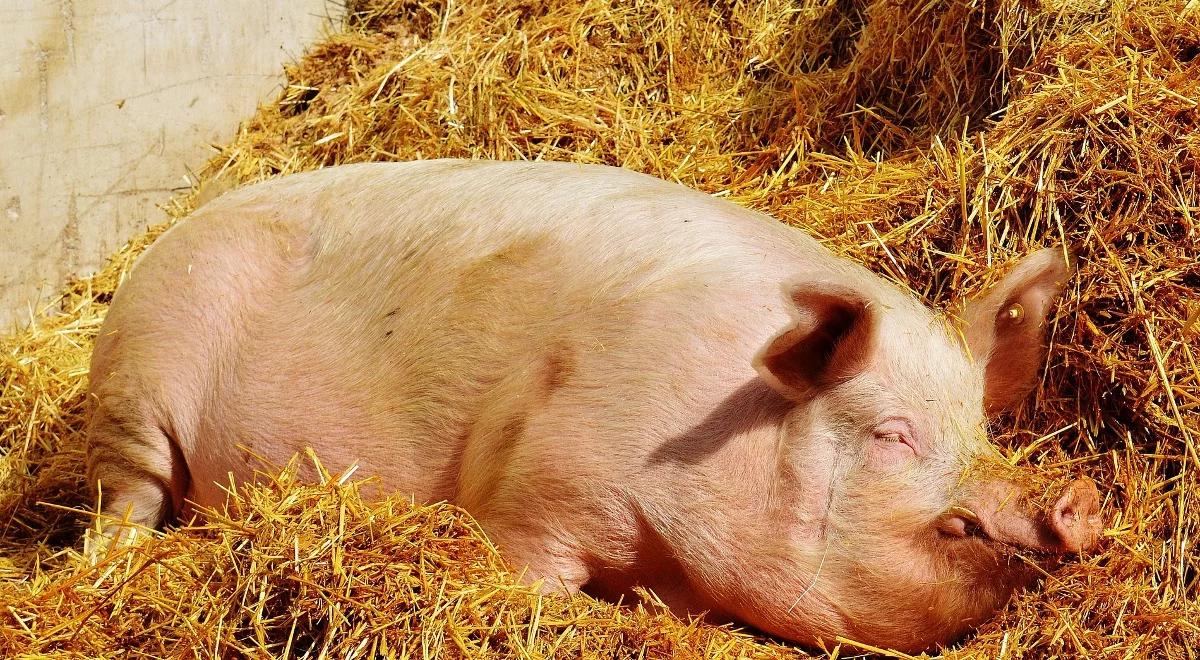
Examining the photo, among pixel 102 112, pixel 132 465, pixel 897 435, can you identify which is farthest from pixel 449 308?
pixel 102 112

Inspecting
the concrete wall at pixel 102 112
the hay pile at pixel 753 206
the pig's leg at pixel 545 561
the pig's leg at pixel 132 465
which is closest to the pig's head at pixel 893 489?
the hay pile at pixel 753 206

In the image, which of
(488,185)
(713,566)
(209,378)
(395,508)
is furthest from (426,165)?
(713,566)

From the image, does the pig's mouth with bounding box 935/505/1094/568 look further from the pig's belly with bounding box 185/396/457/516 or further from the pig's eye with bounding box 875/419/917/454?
the pig's belly with bounding box 185/396/457/516

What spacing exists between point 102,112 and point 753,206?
123 inches

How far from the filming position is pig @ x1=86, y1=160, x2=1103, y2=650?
3.31 m

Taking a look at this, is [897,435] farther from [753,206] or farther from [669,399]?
[753,206]

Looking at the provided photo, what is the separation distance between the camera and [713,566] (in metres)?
3.41

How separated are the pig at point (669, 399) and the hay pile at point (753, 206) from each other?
19 centimetres

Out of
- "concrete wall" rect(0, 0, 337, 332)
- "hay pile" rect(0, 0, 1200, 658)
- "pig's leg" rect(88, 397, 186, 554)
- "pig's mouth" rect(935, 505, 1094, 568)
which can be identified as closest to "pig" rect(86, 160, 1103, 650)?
"pig's mouth" rect(935, 505, 1094, 568)

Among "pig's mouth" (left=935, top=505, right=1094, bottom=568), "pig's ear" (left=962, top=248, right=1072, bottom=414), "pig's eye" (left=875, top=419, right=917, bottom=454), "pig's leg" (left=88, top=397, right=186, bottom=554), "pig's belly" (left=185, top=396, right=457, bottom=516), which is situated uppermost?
"pig's ear" (left=962, top=248, right=1072, bottom=414)

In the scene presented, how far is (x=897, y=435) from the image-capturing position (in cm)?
334

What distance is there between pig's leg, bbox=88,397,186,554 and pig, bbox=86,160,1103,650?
0.40m

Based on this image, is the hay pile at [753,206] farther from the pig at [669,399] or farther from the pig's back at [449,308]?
the pig's back at [449,308]

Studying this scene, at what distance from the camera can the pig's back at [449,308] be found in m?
3.55
